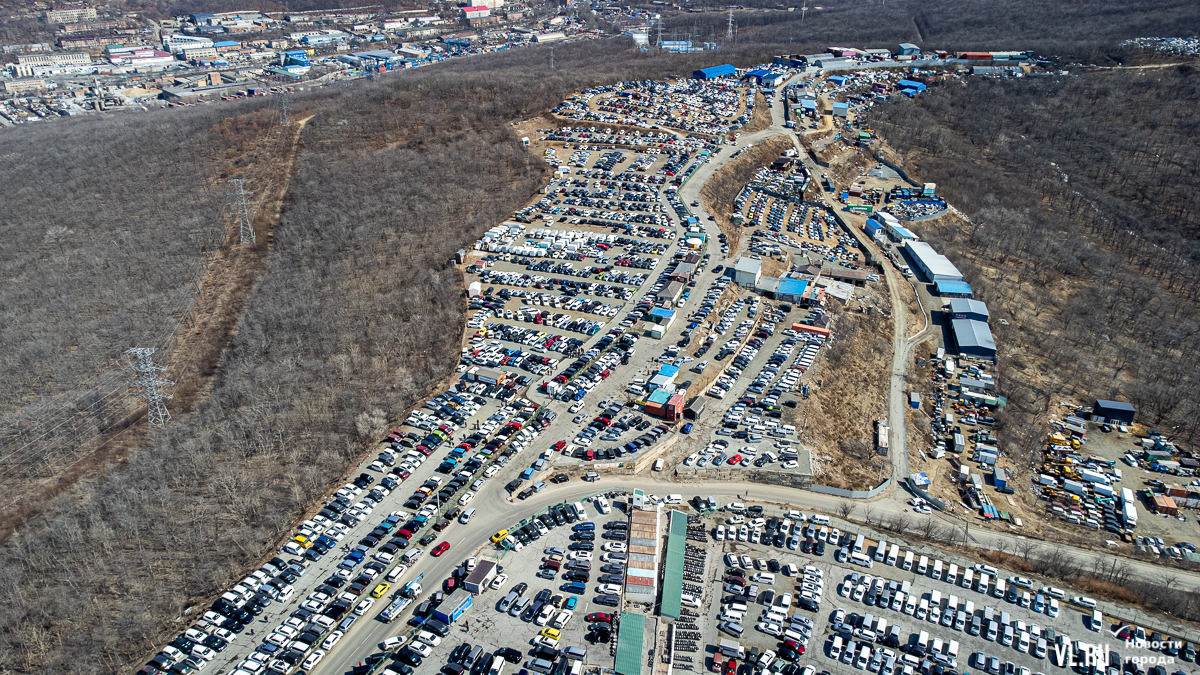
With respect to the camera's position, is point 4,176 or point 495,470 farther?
point 4,176

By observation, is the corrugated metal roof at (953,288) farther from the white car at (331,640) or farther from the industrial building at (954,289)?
the white car at (331,640)

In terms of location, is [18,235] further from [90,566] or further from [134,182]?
[90,566]

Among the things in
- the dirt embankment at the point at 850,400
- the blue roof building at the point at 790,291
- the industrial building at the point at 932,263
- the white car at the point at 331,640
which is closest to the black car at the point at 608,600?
the white car at the point at 331,640

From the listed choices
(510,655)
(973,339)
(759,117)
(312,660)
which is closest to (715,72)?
(759,117)

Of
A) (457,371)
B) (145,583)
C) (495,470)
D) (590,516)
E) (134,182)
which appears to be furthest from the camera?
(134,182)

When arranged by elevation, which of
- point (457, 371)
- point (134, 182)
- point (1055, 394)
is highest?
point (134, 182)

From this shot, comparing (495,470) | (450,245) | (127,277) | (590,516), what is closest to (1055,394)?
(590,516)

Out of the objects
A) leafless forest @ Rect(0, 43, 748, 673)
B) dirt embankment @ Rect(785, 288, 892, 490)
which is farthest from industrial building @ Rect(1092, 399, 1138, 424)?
leafless forest @ Rect(0, 43, 748, 673)
